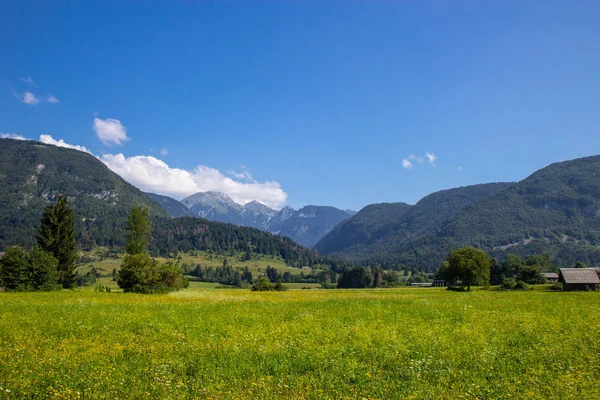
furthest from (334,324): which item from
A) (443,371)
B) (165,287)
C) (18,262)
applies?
(18,262)

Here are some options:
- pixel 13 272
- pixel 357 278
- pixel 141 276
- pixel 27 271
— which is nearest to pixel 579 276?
pixel 141 276

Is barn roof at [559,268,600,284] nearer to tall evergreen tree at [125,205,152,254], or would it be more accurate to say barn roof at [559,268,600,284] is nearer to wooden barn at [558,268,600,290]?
wooden barn at [558,268,600,290]

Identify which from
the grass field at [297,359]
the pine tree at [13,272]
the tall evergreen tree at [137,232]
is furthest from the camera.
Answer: the tall evergreen tree at [137,232]

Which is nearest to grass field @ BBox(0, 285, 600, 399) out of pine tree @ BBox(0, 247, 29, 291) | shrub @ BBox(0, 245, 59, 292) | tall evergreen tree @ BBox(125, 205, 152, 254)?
pine tree @ BBox(0, 247, 29, 291)

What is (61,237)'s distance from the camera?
65312 mm

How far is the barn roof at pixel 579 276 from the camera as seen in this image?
243 feet

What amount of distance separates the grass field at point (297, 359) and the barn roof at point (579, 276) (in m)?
66.1

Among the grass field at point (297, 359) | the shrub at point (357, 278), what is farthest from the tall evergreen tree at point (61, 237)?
the shrub at point (357, 278)

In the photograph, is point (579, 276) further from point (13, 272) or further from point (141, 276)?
point (13, 272)

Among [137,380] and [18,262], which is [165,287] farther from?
[137,380]

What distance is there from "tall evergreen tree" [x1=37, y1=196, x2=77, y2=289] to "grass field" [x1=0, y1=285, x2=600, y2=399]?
50.0 metres

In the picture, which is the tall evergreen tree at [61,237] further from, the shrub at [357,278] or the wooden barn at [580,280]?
the shrub at [357,278]

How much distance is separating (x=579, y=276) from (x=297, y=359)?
85249 millimetres

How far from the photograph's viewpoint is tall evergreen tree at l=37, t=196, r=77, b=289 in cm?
6362
